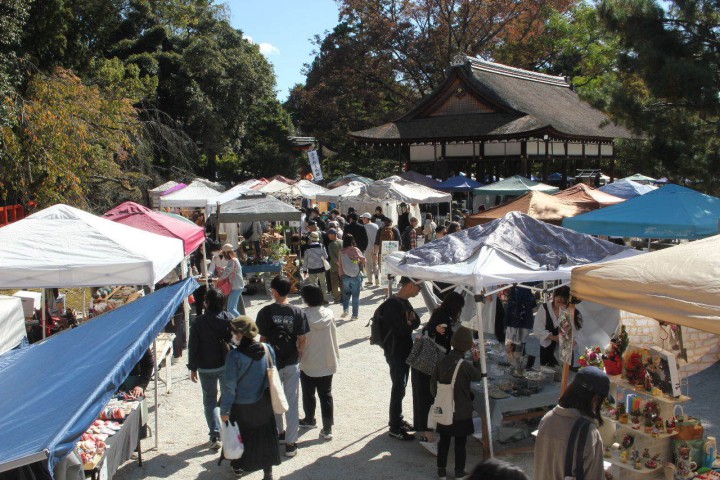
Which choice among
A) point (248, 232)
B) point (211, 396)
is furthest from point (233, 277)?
point (248, 232)

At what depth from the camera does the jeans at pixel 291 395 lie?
5566 mm

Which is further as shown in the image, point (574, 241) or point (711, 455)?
A: point (574, 241)

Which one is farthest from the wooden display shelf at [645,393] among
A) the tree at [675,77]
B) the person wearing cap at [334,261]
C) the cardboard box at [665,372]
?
the person wearing cap at [334,261]

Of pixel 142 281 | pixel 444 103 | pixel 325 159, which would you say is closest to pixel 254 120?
pixel 325 159

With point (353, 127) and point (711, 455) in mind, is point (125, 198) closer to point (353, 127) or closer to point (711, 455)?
point (353, 127)

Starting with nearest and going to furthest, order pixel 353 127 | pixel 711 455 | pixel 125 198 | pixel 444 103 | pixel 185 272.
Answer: pixel 711 455
pixel 185 272
pixel 125 198
pixel 444 103
pixel 353 127

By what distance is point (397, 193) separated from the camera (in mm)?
15516

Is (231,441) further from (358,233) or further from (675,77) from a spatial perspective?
(675,77)

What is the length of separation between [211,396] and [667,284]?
393 centimetres

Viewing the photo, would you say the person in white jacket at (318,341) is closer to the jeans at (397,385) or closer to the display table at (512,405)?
the jeans at (397,385)

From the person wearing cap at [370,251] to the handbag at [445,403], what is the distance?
811 cm

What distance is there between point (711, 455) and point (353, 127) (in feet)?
104

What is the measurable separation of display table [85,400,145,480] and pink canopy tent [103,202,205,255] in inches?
143

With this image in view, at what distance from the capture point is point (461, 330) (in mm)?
4938
